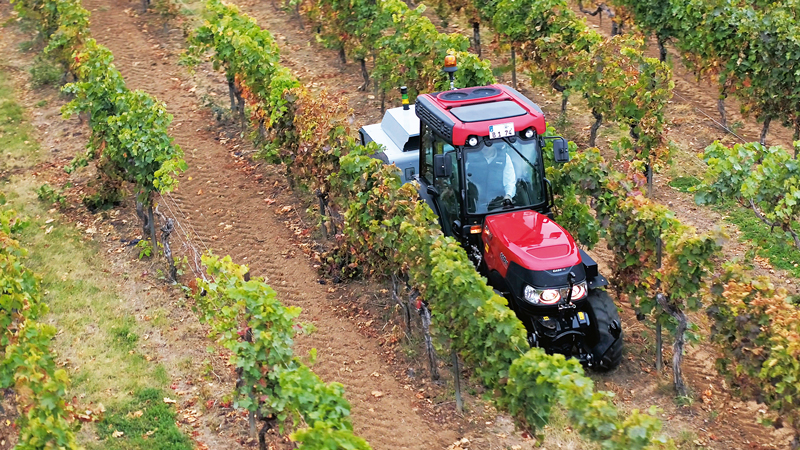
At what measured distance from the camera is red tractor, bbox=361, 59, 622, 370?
866 cm

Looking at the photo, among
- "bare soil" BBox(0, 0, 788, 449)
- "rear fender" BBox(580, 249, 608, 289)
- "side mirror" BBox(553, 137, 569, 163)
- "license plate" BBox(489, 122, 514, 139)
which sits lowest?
"bare soil" BBox(0, 0, 788, 449)

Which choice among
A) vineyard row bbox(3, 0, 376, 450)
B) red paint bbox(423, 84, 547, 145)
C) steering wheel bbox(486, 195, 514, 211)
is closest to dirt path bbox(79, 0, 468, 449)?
vineyard row bbox(3, 0, 376, 450)

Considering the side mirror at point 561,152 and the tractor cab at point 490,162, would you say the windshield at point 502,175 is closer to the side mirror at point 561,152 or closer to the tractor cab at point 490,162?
the tractor cab at point 490,162

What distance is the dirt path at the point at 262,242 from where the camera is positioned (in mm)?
8769

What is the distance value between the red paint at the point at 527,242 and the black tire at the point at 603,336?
61cm

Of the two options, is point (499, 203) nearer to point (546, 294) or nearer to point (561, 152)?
point (561, 152)

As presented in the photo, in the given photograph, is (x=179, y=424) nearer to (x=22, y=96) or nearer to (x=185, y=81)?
(x=185, y=81)

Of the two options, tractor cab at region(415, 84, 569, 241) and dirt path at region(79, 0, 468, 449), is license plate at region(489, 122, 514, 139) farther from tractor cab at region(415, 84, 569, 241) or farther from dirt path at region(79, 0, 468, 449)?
dirt path at region(79, 0, 468, 449)

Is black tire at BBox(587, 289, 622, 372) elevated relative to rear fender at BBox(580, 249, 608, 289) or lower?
lower

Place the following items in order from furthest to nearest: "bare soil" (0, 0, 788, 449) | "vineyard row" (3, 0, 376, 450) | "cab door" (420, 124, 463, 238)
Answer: "cab door" (420, 124, 463, 238), "bare soil" (0, 0, 788, 449), "vineyard row" (3, 0, 376, 450)

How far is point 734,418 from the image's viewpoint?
8.55 metres

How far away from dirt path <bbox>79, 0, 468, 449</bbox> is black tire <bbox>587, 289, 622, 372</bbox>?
1.79 metres

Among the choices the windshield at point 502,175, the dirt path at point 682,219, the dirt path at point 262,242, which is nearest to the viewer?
the dirt path at point 682,219

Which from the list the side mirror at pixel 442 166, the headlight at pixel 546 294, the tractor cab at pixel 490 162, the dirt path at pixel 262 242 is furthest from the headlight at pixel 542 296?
the dirt path at pixel 262 242
